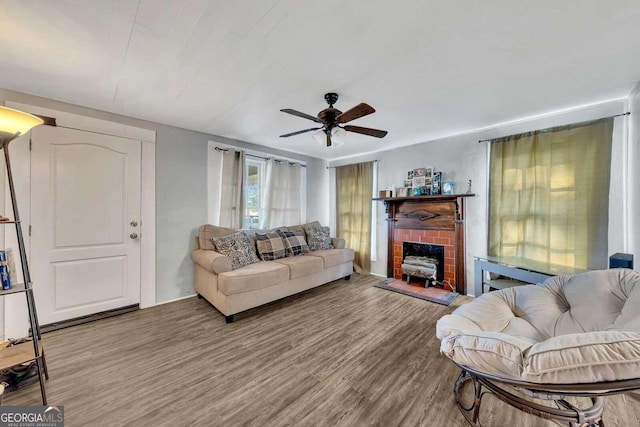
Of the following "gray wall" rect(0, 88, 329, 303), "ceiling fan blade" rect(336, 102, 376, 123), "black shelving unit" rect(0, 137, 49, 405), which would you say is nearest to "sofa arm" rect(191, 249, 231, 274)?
"gray wall" rect(0, 88, 329, 303)

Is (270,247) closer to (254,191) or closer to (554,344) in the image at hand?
(254,191)

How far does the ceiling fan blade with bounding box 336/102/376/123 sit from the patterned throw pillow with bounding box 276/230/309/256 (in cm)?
216

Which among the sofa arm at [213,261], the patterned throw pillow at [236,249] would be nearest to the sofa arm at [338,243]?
the patterned throw pillow at [236,249]

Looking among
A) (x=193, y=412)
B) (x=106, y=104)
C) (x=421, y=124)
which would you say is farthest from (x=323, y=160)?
(x=193, y=412)

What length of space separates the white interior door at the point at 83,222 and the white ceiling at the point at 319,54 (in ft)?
1.70

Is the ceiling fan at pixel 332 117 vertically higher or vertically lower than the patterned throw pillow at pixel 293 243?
higher

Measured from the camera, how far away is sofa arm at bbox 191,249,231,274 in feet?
8.90

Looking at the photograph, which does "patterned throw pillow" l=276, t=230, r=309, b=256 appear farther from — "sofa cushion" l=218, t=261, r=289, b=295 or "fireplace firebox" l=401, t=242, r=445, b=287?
"fireplace firebox" l=401, t=242, r=445, b=287

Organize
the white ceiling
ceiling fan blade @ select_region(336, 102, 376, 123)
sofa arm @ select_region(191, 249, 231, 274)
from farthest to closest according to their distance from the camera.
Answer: sofa arm @ select_region(191, 249, 231, 274)
ceiling fan blade @ select_region(336, 102, 376, 123)
the white ceiling

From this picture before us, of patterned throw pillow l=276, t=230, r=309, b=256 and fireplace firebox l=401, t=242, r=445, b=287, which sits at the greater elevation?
patterned throw pillow l=276, t=230, r=309, b=256

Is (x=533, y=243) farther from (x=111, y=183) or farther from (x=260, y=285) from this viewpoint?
(x=111, y=183)

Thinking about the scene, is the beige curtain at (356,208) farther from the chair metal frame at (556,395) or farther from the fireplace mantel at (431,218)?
the chair metal frame at (556,395)

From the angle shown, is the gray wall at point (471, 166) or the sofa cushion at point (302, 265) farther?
the sofa cushion at point (302, 265)

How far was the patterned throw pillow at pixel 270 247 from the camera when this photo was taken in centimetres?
349
